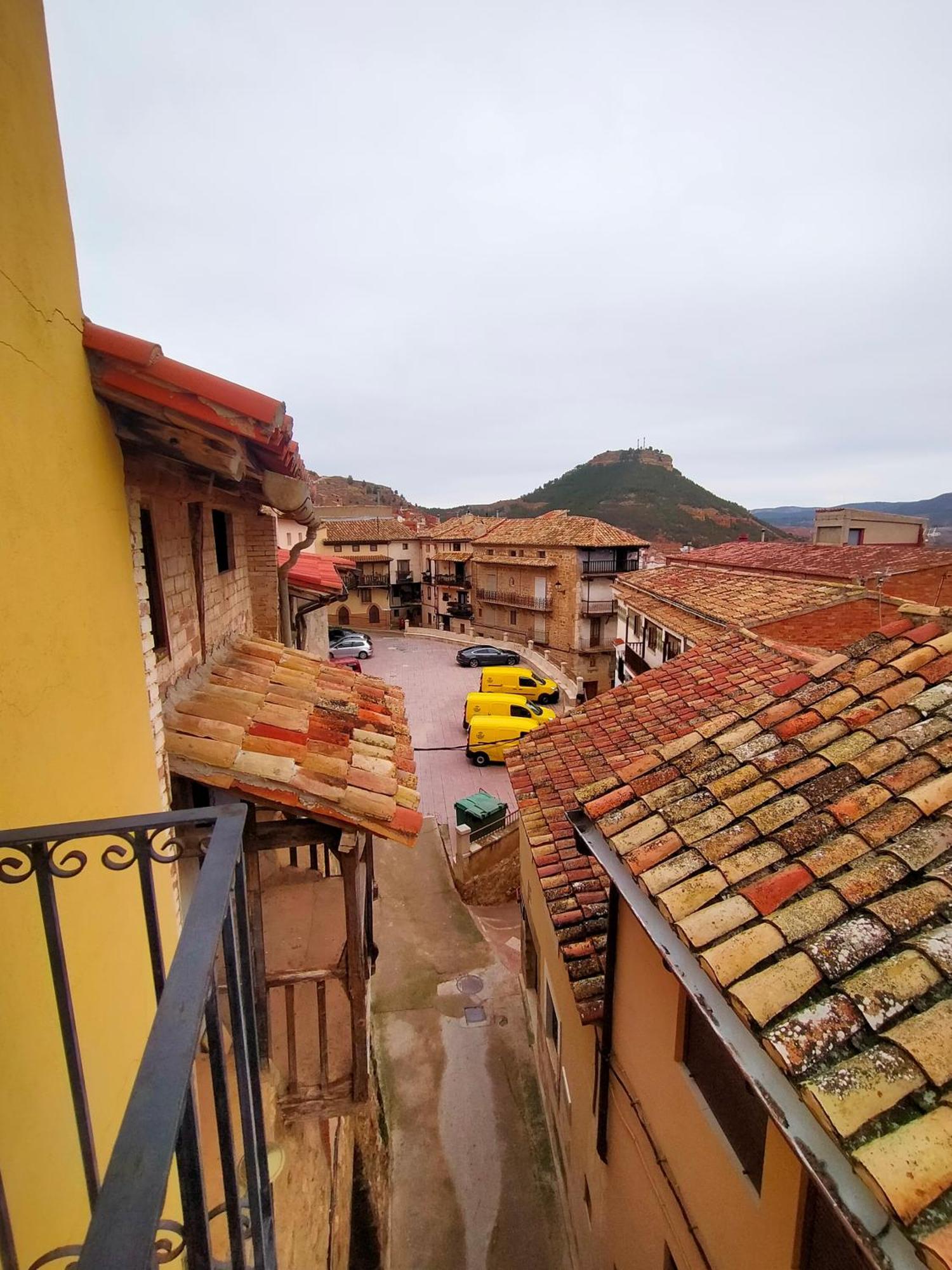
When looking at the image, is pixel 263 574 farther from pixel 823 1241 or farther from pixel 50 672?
pixel 823 1241

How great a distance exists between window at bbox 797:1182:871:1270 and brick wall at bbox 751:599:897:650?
7.86 m

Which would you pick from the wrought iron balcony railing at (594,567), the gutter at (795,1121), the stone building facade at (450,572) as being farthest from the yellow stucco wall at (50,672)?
the stone building facade at (450,572)

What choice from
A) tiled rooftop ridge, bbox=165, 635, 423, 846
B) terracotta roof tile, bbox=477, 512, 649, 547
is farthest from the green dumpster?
terracotta roof tile, bbox=477, 512, 649, 547

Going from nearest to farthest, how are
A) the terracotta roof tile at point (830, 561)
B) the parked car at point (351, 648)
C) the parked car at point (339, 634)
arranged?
the terracotta roof tile at point (830, 561) → the parked car at point (351, 648) → the parked car at point (339, 634)

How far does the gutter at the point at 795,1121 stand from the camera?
4.95 feet

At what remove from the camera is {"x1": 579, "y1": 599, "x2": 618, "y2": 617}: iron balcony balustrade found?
32.8 meters

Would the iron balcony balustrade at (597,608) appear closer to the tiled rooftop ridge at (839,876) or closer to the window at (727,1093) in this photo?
the tiled rooftop ridge at (839,876)

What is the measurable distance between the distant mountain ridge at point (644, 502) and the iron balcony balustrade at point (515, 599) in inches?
1288

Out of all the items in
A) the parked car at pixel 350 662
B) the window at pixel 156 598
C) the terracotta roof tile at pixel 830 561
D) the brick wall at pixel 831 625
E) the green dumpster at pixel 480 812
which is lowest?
the green dumpster at pixel 480 812

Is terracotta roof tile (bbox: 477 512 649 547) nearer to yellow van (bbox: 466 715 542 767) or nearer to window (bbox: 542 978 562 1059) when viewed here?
yellow van (bbox: 466 715 542 767)

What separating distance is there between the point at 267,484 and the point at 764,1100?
3.73 m

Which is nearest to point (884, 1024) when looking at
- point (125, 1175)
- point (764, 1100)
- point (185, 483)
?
point (764, 1100)

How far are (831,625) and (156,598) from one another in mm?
9168

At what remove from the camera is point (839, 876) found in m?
2.40
